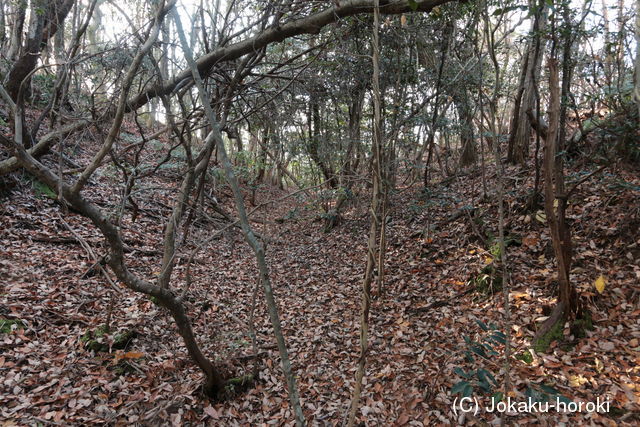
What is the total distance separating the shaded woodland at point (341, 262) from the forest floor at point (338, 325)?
1.0 inches

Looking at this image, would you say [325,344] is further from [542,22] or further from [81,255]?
[542,22]

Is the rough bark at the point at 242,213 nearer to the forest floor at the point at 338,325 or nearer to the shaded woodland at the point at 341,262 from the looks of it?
the shaded woodland at the point at 341,262

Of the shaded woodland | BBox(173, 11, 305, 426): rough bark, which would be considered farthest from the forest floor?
BBox(173, 11, 305, 426): rough bark

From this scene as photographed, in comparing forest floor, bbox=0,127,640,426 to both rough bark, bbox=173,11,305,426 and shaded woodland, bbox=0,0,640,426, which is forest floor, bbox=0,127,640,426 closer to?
shaded woodland, bbox=0,0,640,426

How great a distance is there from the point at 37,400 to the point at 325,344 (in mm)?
3036

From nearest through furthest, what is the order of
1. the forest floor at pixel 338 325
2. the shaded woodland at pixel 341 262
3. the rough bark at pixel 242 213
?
the rough bark at pixel 242 213 → the shaded woodland at pixel 341 262 → the forest floor at pixel 338 325

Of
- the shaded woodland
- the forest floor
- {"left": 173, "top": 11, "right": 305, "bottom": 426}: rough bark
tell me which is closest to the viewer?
{"left": 173, "top": 11, "right": 305, "bottom": 426}: rough bark

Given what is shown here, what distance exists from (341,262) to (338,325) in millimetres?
2223

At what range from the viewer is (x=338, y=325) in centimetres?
522

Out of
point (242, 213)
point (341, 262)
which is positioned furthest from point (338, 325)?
point (242, 213)

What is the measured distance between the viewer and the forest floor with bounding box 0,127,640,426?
→ 3.40 metres

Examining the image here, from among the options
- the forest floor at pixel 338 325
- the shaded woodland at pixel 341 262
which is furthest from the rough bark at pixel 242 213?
the forest floor at pixel 338 325

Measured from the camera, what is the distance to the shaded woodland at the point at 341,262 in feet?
10.3

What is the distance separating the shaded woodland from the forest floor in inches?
1.0
